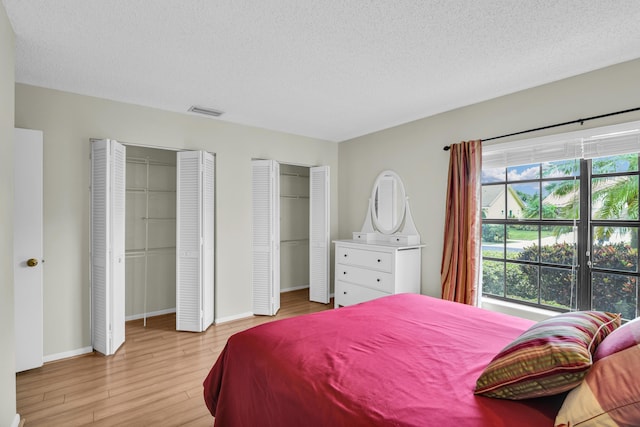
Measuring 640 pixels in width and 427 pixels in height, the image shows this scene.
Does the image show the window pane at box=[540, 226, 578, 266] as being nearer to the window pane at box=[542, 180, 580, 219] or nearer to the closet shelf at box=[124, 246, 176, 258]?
the window pane at box=[542, 180, 580, 219]

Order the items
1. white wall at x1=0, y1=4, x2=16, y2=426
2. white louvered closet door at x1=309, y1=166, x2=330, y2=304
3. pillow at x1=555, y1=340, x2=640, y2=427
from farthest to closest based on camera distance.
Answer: white louvered closet door at x1=309, y1=166, x2=330, y2=304 → white wall at x1=0, y1=4, x2=16, y2=426 → pillow at x1=555, y1=340, x2=640, y2=427

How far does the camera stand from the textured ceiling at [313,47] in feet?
6.40

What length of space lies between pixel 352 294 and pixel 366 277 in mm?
359

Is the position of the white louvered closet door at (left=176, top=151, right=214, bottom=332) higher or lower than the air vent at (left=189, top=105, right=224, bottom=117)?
lower

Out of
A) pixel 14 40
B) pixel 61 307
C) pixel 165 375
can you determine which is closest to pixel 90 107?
pixel 14 40

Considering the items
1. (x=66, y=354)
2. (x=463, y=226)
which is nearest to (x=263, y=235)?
(x=66, y=354)

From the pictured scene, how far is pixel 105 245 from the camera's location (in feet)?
10.4

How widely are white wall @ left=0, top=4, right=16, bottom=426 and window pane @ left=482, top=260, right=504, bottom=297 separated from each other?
396 centimetres

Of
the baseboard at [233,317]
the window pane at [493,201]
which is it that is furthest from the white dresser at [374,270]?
the baseboard at [233,317]

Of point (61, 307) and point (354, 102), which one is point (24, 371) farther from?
point (354, 102)

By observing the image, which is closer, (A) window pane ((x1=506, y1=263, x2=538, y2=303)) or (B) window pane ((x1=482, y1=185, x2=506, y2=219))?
(A) window pane ((x1=506, y1=263, x2=538, y2=303))

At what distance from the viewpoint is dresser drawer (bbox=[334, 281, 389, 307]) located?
4.10 metres

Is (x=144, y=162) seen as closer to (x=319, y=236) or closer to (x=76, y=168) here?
(x=76, y=168)

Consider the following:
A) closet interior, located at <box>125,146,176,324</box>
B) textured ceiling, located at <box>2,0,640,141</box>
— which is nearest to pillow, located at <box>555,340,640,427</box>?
textured ceiling, located at <box>2,0,640,141</box>
